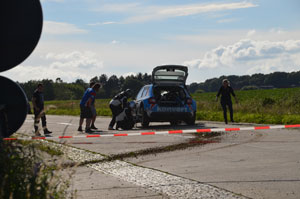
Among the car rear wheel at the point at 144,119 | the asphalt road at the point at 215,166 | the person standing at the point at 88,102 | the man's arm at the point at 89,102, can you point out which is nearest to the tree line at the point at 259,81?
the car rear wheel at the point at 144,119

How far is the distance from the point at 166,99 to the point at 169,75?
3.08ft

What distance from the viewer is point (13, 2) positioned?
366cm

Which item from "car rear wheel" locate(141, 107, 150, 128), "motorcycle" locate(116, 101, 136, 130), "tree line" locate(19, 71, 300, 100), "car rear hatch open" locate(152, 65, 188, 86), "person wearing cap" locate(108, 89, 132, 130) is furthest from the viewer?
"tree line" locate(19, 71, 300, 100)

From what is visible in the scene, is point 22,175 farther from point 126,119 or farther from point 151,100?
point 151,100

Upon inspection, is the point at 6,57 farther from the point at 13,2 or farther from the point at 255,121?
the point at 255,121

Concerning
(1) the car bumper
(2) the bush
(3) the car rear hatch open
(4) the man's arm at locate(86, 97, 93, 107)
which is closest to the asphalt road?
(2) the bush

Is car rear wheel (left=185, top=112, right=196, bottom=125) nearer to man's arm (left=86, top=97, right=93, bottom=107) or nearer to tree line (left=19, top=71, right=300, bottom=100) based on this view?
man's arm (left=86, top=97, right=93, bottom=107)

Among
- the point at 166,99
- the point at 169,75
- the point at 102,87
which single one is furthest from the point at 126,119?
the point at 102,87

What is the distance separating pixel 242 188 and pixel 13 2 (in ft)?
12.5

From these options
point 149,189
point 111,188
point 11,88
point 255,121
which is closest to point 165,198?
point 149,189

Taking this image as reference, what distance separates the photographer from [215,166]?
790 centimetres

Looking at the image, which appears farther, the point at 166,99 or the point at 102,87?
the point at 102,87

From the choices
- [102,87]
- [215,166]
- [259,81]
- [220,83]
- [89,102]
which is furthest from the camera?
[102,87]

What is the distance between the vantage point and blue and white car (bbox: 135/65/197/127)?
56.7 ft
